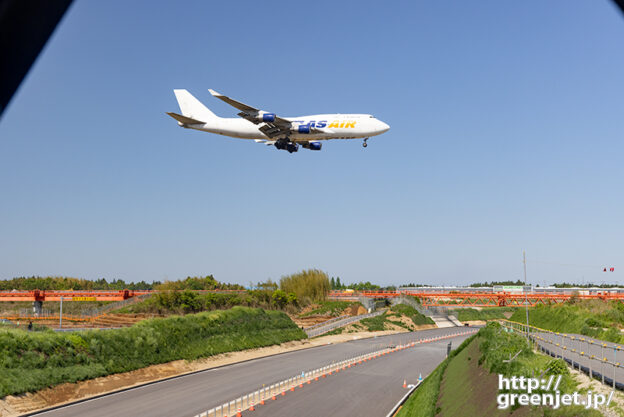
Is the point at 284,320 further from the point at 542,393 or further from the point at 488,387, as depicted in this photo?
the point at 542,393

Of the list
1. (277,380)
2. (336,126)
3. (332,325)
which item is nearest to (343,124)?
(336,126)

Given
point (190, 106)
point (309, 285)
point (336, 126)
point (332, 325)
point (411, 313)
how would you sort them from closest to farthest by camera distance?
point (336, 126) → point (190, 106) → point (332, 325) → point (411, 313) → point (309, 285)

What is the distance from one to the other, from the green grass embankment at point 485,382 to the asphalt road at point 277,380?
4.42 meters

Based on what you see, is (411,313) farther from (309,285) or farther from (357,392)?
(357,392)

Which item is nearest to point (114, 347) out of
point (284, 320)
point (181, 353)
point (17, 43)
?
point (181, 353)

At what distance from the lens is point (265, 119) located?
45.6 meters

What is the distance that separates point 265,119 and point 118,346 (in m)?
25.7

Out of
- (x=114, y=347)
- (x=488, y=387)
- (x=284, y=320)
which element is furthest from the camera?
(x=284, y=320)

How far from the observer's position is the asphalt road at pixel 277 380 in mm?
34969

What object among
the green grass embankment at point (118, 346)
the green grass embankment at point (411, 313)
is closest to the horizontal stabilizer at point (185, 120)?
the green grass embankment at point (118, 346)

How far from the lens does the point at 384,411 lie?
117 ft

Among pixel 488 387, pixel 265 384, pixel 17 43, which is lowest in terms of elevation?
pixel 265 384

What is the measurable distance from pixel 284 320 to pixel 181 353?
90.6 ft

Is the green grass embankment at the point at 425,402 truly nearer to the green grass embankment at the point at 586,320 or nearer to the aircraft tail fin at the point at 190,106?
the green grass embankment at the point at 586,320
